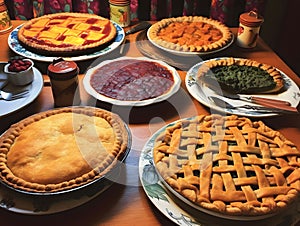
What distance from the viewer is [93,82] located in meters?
1.18

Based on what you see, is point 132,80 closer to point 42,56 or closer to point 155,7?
point 42,56

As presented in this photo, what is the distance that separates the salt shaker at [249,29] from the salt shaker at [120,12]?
50 cm

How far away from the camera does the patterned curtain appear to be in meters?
2.04

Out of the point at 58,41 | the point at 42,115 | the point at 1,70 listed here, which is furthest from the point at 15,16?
the point at 42,115

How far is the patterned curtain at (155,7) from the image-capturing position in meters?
2.04

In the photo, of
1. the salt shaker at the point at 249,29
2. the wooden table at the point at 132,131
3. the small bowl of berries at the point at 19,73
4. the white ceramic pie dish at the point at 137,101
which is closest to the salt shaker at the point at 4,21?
the wooden table at the point at 132,131

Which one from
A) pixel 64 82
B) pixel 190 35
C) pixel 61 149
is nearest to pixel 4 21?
pixel 64 82

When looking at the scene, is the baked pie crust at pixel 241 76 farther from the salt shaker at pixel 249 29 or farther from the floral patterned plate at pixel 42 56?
the floral patterned plate at pixel 42 56

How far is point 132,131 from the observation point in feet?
3.41

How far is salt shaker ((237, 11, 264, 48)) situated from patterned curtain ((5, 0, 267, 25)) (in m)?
0.63

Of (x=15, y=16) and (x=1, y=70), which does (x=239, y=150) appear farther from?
(x=15, y=16)

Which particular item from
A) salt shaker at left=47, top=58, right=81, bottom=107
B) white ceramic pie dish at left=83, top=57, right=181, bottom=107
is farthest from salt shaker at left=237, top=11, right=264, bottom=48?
salt shaker at left=47, top=58, right=81, bottom=107

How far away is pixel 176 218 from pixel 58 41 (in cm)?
95

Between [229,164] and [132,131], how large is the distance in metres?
0.32
